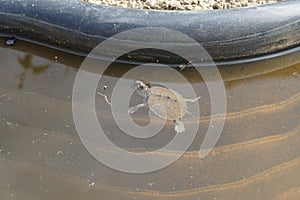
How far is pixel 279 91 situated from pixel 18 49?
133 cm

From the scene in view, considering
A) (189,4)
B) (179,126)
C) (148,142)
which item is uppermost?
(189,4)

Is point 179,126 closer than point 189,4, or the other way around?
→ point 179,126

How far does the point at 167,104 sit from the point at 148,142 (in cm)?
20

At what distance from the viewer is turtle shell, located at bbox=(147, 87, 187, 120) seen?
88.1 inches

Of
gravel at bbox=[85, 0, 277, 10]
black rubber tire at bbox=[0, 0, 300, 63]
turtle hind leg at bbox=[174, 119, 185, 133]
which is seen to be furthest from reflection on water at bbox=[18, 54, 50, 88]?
turtle hind leg at bbox=[174, 119, 185, 133]

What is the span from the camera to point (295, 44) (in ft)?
8.05

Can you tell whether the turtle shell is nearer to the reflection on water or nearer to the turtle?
the turtle

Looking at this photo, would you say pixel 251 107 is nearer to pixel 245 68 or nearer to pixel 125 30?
pixel 245 68

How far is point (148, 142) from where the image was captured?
85.7 inches

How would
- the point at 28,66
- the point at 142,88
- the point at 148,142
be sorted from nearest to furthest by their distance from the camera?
the point at 148,142 → the point at 142,88 → the point at 28,66

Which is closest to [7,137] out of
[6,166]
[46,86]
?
[6,166]

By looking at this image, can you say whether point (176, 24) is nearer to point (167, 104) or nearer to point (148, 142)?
point (167, 104)

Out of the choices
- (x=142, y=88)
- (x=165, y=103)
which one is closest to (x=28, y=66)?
(x=142, y=88)

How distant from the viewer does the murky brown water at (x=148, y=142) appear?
203 centimetres
